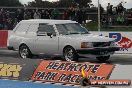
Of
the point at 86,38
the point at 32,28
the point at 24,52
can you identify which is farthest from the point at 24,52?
the point at 86,38

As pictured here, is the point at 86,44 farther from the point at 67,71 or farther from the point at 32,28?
the point at 67,71

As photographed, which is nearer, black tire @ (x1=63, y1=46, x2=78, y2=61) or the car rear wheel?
black tire @ (x1=63, y1=46, x2=78, y2=61)

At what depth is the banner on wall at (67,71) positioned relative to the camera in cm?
930

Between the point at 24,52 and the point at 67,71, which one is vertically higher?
the point at 67,71

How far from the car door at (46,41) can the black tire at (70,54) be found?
23.4 inches

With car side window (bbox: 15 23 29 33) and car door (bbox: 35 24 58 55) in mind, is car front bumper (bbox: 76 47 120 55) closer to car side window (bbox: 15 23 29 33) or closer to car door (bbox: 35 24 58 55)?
car door (bbox: 35 24 58 55)

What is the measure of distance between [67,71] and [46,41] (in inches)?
295

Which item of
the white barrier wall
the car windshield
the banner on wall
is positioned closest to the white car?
the car windshield

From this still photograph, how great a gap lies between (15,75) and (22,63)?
355 millimetres

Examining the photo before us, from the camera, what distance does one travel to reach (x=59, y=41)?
16.8 metres

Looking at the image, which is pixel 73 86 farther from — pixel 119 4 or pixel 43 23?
pixel 119 4

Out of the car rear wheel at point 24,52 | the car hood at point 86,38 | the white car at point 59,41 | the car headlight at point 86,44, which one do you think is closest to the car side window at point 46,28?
the white car at point 59,41

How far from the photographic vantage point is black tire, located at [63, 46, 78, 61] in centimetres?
1617

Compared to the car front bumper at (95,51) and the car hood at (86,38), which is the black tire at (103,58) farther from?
the car hood at (86,38)
